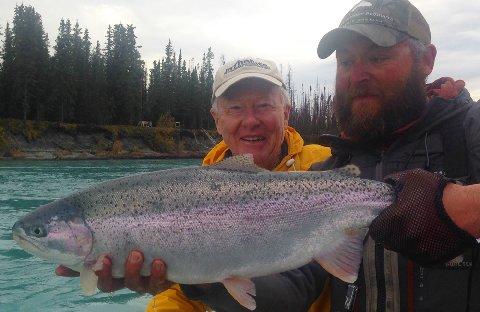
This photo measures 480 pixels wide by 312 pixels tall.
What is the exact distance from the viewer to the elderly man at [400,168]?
242 centimetres

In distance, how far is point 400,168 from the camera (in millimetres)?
3227

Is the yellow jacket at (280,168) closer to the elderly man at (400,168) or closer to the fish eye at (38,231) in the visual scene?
the elderly man at (400,168)

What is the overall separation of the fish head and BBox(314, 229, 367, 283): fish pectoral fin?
1.46m

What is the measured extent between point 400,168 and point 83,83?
68464mm

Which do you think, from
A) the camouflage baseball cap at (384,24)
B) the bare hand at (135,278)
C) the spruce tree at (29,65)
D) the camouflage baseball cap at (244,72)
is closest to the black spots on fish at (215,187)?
the bare hand at (135,278)

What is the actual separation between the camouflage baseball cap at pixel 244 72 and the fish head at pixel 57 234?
6.30ft

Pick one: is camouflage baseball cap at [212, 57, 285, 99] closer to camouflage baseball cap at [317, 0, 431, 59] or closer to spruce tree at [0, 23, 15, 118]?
camouflage baseball cap at [317, 0, 431, 59]

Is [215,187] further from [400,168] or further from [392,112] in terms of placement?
[392,112]

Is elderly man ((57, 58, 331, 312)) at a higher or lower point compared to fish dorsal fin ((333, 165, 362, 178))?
higher

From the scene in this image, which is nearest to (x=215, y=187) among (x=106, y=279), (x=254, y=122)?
(x=106, y=279)

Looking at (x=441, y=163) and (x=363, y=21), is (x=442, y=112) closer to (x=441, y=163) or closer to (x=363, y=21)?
(x=441, y=163)

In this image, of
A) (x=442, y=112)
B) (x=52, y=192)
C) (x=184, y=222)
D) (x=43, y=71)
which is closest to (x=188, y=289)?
(x=184, y=222)

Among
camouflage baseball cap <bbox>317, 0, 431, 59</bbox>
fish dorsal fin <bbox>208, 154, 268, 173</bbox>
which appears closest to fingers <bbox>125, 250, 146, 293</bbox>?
fish dorsal fin <bbox>208, 154, 268, 173</bbox>

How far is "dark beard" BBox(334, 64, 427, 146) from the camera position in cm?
354
